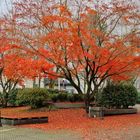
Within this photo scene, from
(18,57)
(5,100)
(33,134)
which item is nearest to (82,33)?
(18,57)

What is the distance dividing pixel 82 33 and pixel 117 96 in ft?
19.0

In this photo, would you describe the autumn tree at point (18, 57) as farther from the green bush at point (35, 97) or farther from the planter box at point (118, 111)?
the planter box at point (118, 111)

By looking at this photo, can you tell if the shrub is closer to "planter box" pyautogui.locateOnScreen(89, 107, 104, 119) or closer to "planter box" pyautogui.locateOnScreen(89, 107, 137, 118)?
"planter box" pyautogui.locateOnScreen(89, 107, 137, 118)

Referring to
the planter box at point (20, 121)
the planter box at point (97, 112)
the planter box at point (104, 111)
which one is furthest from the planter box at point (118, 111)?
the planter box at point (20, 121)

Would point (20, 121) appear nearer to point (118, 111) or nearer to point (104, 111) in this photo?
A: point (104, 111)

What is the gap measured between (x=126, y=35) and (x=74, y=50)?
305 centimetres

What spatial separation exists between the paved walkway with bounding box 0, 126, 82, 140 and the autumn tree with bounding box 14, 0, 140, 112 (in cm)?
622

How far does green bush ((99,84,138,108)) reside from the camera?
24094 millimetres

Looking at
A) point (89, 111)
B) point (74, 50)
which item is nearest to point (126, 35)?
point (74, 50)

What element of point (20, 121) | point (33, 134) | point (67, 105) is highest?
point (67, 105)

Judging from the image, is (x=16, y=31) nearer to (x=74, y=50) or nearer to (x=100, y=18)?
(x=74, y=50)

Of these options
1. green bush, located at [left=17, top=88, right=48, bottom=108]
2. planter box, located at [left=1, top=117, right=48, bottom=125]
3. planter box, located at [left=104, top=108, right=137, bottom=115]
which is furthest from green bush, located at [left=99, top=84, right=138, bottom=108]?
planter box, located at [left=1, top=117, right=48, bottom=125]

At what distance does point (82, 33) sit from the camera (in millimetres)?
20344

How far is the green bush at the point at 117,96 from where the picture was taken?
24.1 metres
